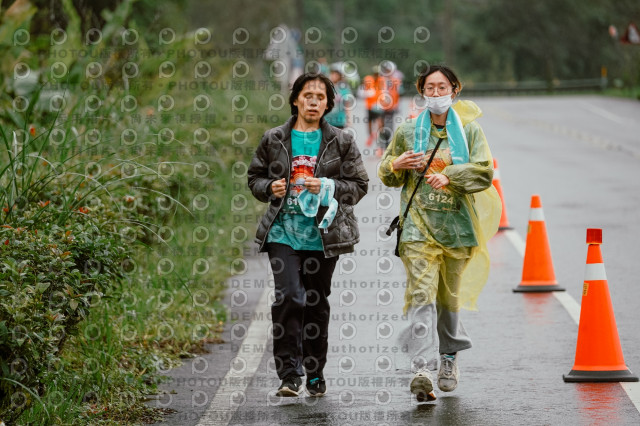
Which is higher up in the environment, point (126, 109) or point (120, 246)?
point (126, 109)

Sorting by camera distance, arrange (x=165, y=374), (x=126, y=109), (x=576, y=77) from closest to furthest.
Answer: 1. (x=165, y=374)
2. (x=126, y=109)
3. (x=576, y=77)

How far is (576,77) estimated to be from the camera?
285 ft

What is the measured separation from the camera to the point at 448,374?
25.1 ft

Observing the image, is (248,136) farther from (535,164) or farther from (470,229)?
(470,229)

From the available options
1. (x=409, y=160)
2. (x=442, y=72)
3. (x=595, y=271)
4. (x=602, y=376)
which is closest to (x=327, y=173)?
(x=409, y=160)

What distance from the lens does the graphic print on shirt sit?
7.50 metres

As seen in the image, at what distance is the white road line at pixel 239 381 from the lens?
727 cm

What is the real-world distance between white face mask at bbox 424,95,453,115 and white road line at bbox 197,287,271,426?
199cm

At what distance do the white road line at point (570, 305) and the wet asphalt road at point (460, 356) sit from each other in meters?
0.04

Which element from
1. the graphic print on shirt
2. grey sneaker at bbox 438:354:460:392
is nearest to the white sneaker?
grey sneaker at bbox 438:354:460:392

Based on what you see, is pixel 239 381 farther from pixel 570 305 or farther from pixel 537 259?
pixel 537 259

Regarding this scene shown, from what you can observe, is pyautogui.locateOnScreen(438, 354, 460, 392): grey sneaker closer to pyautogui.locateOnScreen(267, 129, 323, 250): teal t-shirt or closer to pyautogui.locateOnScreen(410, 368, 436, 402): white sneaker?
pyautogui.locateOnScreen(410, 368, 436, 402): white sneaker

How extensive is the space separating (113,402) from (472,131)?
8.36 feet

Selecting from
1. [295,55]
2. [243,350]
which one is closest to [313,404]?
[243,350]
